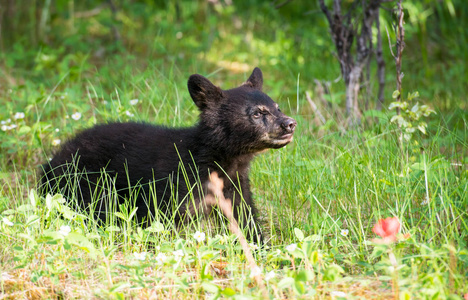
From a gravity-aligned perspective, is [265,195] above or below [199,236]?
below

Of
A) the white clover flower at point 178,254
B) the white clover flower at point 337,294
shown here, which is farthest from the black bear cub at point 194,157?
the white clover flower at point 337,294

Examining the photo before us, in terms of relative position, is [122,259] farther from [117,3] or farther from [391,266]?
[117,3]

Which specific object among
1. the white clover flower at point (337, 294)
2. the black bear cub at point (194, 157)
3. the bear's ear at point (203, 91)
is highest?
the bear's ear at point (203, 91)

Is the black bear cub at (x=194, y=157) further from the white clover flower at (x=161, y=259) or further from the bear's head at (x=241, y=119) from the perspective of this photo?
the white clover flower at (x=161, y=259)

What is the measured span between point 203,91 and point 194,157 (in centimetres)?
49

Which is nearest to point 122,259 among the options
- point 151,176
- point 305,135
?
point 151,176

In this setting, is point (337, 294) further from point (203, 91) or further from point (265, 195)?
point (203, 91)

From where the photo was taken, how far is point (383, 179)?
11.6ft

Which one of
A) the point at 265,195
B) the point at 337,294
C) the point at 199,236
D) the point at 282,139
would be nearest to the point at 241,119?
the point at 282,139

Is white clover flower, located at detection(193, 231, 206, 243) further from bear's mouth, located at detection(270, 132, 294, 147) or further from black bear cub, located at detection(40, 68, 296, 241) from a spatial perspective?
bear's mouth, located at detection(270, 132, 294, 147)

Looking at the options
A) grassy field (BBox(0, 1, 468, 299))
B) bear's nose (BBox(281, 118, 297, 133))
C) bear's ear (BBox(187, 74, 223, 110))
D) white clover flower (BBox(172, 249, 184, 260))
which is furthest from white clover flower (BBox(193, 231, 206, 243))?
bear's ear (BBox(187, 74, 223, 110))

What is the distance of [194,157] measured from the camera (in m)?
3.86

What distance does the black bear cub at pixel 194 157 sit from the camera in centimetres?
374

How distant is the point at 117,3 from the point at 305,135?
600cm
